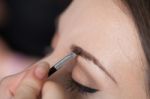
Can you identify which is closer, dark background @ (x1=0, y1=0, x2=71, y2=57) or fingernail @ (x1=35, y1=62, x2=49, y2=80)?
fingernail @ (x1=35, y1=62, x2=49, y2=80)

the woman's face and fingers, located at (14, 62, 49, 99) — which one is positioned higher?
fingers, located at (14, 62, 49, 99)

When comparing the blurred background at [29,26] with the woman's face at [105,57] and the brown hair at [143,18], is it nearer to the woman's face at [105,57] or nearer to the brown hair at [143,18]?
the woman's face at [105,57]

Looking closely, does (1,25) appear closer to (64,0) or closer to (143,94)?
(64,0)

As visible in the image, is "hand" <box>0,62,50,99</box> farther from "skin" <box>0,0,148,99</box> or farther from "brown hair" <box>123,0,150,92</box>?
"brown hair" <box>123,0,150,92</box>

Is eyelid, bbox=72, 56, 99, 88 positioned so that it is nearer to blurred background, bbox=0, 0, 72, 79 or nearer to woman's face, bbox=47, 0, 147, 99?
woman's face, bbox=47, 0, 147, 99

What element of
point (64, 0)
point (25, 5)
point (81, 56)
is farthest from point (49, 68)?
point (25, 5)

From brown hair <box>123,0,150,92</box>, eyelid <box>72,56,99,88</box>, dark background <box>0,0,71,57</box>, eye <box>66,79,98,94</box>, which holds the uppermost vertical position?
brown hair <box>123,0,150,92</box>

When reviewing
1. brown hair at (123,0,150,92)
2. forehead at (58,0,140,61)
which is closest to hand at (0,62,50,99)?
forehead at (58,0,140,61)
